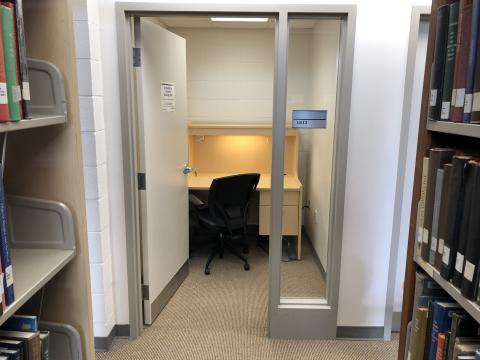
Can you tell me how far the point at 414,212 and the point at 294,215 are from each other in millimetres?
1642

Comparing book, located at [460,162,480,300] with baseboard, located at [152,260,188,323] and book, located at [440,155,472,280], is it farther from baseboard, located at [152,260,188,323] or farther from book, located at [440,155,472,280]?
baseboard, located at [152,260,188,323]

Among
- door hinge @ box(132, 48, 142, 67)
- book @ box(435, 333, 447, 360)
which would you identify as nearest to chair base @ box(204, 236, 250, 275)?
door hinge @ box(132, 48, 142, 67)

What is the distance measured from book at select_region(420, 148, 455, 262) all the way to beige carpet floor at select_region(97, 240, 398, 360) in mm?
1469

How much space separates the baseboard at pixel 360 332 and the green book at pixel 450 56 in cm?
183

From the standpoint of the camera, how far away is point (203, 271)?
3529 mm

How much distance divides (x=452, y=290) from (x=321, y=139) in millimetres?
1659

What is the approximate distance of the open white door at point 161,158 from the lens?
2411mm

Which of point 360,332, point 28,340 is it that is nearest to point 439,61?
point 28,340

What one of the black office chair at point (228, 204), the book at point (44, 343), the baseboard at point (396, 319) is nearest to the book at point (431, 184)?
the book at point (44, 343)

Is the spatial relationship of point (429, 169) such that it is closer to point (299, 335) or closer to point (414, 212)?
point (414, 212)

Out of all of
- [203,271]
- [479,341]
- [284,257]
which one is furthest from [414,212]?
[203,271]

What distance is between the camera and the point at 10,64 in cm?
87

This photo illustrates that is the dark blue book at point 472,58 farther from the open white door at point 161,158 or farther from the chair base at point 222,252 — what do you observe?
the chair base at point 222,252

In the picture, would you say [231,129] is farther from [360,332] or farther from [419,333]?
[419,333]
